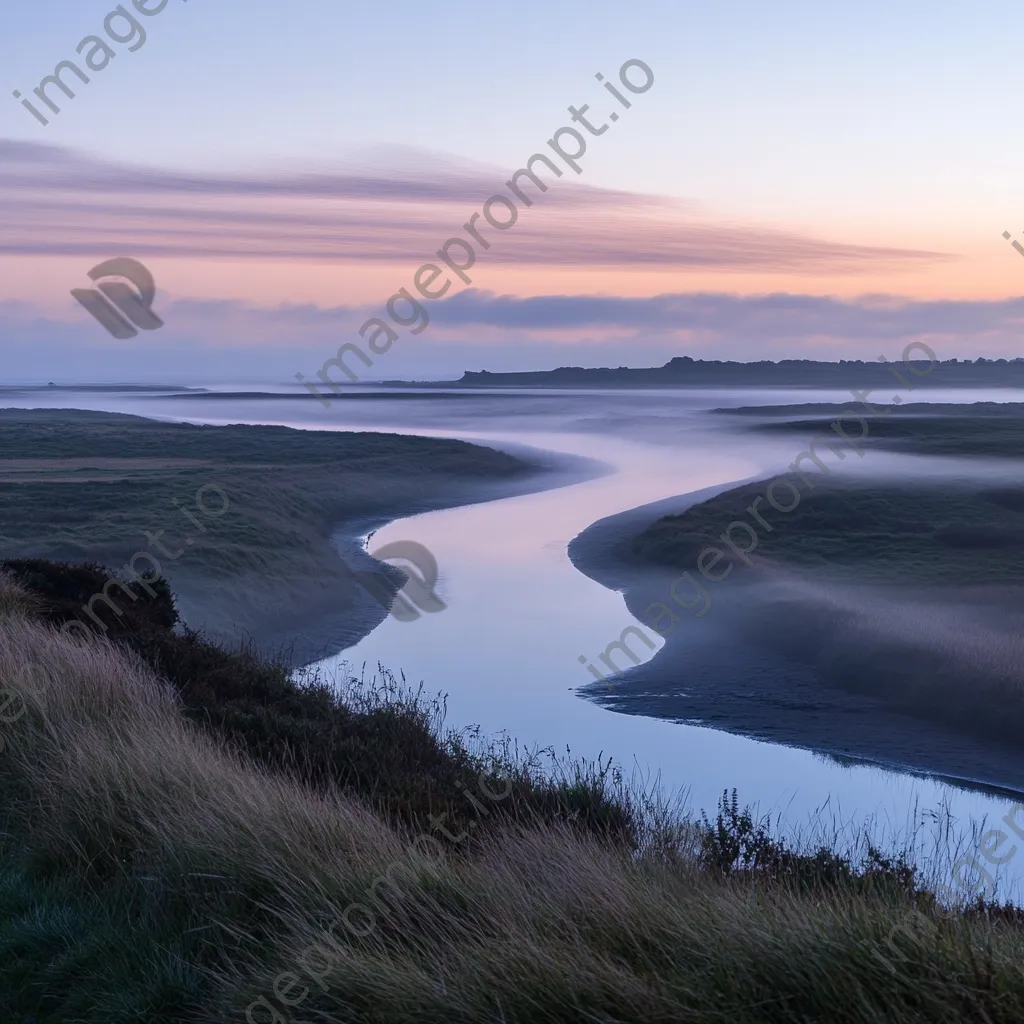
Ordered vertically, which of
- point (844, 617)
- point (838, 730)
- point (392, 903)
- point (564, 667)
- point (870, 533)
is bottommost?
point (392, 903)

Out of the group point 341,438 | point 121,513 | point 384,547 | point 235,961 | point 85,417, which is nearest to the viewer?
point 235,961

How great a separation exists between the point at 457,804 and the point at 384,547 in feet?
85.3

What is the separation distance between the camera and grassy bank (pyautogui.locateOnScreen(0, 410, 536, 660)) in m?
24.4

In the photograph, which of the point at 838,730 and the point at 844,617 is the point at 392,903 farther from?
the point at 844,617

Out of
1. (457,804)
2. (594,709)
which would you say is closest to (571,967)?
(457,804)

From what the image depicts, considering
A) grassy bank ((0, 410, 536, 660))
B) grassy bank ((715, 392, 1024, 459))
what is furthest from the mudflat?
grassy bank ((715, 392, 1024, 459))

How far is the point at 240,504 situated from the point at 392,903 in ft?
96.9

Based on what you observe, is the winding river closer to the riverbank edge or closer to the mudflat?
the riverbank edge

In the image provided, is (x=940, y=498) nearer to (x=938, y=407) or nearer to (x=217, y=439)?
(x=217, y=439)

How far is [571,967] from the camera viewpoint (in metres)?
4.38

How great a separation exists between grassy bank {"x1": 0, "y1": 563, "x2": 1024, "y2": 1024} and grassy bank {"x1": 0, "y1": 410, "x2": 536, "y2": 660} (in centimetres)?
1271

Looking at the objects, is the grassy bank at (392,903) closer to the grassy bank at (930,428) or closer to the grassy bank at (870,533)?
the grassy bank at (870,533)

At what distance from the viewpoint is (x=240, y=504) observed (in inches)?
1328

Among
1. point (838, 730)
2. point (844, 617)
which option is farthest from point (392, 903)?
point (844, 617)
